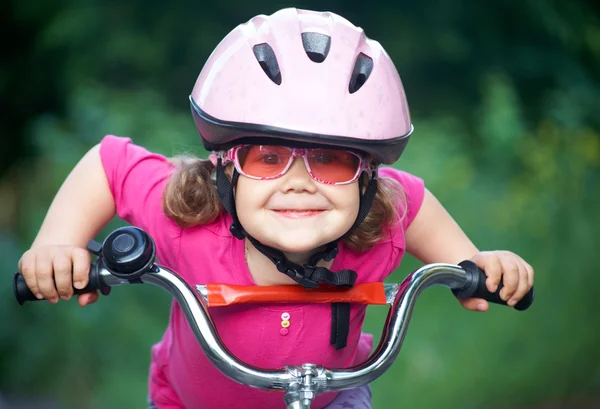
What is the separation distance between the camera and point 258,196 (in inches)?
90.9

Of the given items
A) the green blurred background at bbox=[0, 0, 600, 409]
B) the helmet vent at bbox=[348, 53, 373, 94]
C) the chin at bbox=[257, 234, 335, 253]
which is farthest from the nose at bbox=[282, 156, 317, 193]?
the green blurred background at bbox=[0, 0, 600, 409]

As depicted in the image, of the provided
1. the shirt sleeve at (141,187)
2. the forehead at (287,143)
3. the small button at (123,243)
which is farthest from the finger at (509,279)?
the small button at (123,243)

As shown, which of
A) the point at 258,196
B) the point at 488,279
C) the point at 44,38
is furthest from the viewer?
the point at 44,38

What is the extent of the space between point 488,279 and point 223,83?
86 centimetres

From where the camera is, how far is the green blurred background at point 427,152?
513 centimetres

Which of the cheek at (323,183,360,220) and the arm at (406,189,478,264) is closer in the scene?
the cheek at (323,183,360,220)

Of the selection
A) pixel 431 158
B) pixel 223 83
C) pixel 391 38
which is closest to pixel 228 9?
pixel 391 38

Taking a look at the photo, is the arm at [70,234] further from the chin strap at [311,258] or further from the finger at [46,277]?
the chin strap at [311,258]

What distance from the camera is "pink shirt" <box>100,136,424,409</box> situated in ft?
8.52

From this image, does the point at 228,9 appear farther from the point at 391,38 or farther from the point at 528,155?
the point at 528,155

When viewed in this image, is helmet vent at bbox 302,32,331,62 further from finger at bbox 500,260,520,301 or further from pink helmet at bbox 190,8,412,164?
finger at bbox 500,260,520,301

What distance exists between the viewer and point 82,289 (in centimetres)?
224

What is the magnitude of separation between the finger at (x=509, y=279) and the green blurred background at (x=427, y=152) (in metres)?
2.68

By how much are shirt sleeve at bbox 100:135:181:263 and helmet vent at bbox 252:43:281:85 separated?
0.52m
